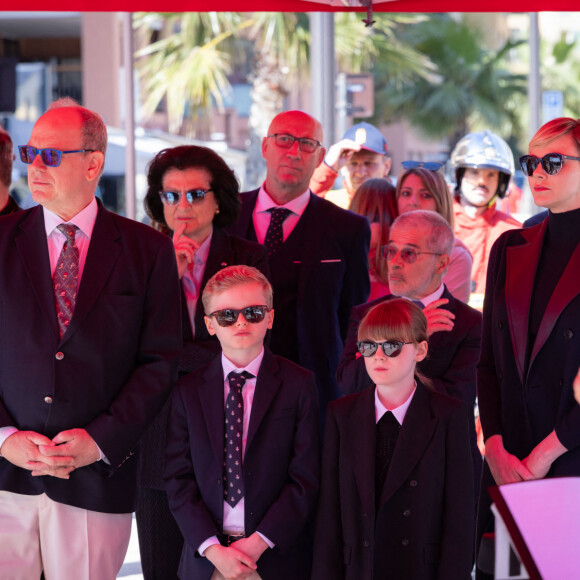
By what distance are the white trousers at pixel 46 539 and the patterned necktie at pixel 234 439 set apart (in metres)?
0.39

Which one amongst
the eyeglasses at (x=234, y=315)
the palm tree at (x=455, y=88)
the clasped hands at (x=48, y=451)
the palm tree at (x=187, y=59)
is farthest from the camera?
the palm tree at (x=187, y=59)

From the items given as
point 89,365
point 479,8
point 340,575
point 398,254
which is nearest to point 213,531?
point 340,575

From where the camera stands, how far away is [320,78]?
8.73 meters

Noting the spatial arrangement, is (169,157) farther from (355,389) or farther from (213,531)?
(213,531)

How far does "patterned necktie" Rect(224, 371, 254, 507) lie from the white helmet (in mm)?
2500

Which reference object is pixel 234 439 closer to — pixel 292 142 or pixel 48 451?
pixel 48 451

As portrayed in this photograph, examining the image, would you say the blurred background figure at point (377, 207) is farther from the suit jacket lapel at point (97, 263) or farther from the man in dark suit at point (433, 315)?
the suit jacket lapel at point (97, 263)

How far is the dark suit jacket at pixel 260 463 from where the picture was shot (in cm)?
298

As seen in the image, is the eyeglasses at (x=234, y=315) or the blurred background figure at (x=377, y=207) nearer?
the eyeglasses at (x=234, y=315)

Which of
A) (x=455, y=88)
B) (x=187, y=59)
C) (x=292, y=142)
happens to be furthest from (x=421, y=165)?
(x=455, y=88)

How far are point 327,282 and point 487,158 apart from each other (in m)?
1.67

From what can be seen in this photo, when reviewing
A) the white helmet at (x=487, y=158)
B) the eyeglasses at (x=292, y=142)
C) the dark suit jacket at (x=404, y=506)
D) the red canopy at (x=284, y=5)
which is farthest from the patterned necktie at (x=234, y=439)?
the white helmet at (x=487, y=158)

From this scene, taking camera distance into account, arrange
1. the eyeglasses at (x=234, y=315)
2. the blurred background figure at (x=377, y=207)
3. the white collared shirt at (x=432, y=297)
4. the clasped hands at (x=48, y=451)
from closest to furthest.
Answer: the clasped hands at (x=48, y=451) < the eyeglasses at (x=234, y=315) < the white collared shirt at (x=432, y=297) < the blurred background figure at (x=377, y=207)

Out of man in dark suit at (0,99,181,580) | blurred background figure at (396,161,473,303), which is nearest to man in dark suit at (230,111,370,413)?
blurred background figure at (396,161,473,303)
